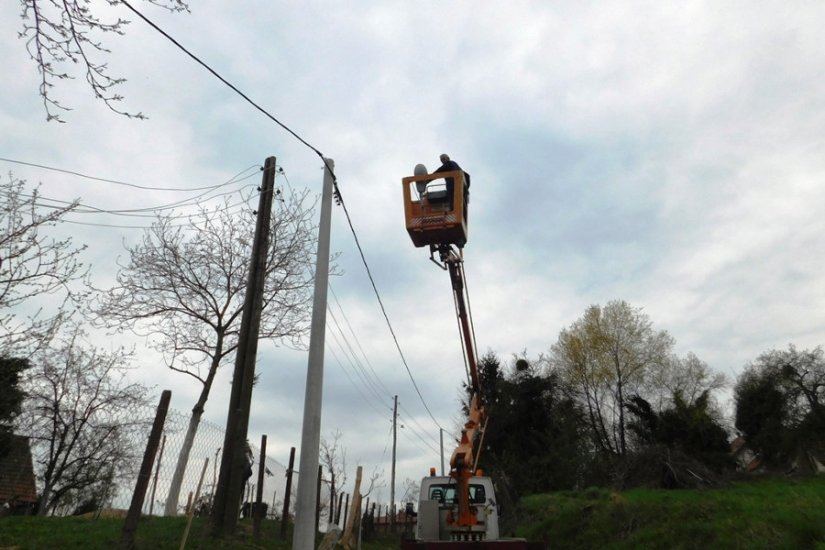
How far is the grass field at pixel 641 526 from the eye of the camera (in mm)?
8555

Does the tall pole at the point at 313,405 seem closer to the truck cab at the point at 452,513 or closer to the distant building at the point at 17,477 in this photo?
the truck cab at the point at 452,513

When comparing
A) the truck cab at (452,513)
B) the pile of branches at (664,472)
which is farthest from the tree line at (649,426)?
the truck cab at (452,513)

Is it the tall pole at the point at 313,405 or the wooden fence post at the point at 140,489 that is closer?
the tall pole at the point at 313,405

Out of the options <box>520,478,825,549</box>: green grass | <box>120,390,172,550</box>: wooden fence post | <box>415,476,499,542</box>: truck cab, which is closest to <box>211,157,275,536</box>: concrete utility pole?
<box>120,390,172,550</box>: wooden fence post

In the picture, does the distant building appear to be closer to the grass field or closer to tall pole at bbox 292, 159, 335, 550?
the grass field

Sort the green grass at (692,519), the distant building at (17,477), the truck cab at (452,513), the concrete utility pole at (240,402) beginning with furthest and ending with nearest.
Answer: the distant building at (17,477) < the truck cab at (452,513) < the concrete utility pole at (240,402) < the green grass at (692,519)

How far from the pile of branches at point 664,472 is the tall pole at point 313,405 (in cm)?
1432

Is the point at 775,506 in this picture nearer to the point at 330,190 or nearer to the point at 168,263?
the point at 330,190

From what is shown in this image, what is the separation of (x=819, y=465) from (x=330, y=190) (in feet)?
83.9

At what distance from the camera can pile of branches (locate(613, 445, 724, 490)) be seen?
56.7ft

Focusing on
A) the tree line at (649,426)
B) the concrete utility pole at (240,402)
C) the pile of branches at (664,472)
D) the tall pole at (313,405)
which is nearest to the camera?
the tall pole at (313,405)

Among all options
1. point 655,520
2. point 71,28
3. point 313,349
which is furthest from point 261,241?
point 655,520

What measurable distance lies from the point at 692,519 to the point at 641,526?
1.72 metres

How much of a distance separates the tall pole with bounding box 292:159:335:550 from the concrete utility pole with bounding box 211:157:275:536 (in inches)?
133
